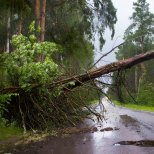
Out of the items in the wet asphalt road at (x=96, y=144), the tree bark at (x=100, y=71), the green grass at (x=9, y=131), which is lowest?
the wet asphalt road at (x=96, y=144)

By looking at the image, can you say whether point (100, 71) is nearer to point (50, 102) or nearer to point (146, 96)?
point (50, 102)

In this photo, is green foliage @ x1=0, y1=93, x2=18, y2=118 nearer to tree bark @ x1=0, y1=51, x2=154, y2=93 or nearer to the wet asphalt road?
tree bark @ x1=0, y1=51, x2=154, y2=93

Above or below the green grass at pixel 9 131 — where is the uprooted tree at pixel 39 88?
above

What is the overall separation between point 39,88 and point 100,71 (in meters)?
2.03

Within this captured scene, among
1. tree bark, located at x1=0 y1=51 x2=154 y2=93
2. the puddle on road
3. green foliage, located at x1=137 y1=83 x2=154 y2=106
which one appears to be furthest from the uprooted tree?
green foliage, located at x1=137 y1=83 x2=154 y2=106

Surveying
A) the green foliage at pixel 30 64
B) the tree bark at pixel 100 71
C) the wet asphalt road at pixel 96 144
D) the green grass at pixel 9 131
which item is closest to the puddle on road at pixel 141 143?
the wet asphalt road at pixel 96 144

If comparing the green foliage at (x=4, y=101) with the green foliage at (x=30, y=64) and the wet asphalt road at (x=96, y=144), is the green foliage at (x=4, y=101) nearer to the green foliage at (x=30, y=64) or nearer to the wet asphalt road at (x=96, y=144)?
the green foliage at (x=30, y=64)

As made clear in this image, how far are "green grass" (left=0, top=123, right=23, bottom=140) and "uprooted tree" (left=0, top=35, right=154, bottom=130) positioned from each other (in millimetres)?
295

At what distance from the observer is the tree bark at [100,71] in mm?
11602

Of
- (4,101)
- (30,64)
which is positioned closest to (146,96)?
(30,64)

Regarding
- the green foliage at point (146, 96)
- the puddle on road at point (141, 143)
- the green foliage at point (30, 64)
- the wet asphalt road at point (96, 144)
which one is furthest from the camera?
the green foliage at point (146, 96)

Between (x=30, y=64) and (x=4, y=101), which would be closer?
(x=4, y=101)

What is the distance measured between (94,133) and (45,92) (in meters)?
2.51

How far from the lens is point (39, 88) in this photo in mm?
12812
